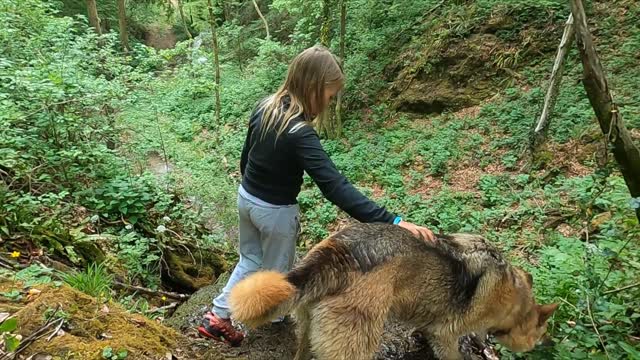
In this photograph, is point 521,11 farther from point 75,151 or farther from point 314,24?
point 75,151

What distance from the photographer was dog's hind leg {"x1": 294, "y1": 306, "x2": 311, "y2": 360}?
11.2 ft

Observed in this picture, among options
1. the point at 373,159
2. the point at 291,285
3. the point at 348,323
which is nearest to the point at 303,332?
the point at 348,323

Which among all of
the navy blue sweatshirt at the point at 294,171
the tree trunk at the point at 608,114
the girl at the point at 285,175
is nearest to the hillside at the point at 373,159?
the tree trunk at the point at 608,114

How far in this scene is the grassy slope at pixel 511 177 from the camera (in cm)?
415

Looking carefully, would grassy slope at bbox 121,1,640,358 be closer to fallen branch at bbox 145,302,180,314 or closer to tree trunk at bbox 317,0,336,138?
tree trunk at bbox 317,0,336,138

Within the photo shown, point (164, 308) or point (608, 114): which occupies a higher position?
point (608, 114)

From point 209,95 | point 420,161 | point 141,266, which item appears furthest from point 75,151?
point 209,95

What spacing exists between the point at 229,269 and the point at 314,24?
1187 cm

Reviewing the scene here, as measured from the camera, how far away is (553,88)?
956 centimetres

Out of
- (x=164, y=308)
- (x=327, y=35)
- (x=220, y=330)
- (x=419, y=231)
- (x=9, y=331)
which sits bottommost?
(x=164, y=308)

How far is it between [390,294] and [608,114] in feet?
7.18

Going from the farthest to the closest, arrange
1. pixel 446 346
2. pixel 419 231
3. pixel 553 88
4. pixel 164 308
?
pixel 553 88 < pixel 164 308 < pixel 446 346 < pixel 419 231

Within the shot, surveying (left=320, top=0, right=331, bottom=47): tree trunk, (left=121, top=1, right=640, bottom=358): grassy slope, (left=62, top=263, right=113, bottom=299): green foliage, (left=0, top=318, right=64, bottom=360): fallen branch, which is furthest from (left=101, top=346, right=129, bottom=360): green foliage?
(left=320, top=0, right=331, bottom=47): tree trunk

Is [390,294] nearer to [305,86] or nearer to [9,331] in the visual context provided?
[305,86]
